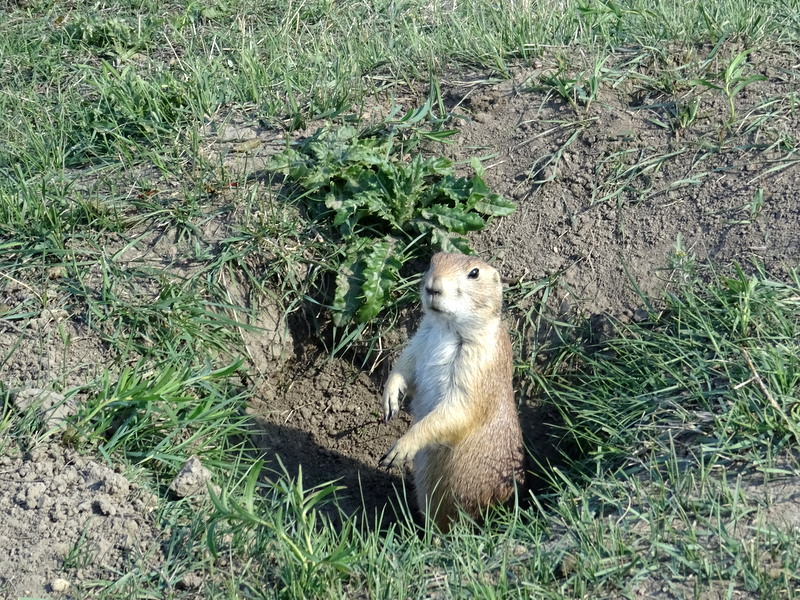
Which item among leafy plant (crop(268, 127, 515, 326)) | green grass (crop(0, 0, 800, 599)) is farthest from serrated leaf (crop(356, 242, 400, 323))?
green grass (crop(0, 0, 800, 599))

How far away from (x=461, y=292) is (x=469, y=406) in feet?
1.78

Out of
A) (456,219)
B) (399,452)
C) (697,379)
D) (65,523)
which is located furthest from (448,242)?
(65,523)

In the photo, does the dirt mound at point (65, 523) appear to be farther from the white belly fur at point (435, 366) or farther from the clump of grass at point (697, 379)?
the clump of grass at point (697, 379)

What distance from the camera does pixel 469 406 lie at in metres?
4.07

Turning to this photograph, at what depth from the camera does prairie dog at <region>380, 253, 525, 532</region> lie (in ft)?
13.1

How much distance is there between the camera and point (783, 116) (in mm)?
4746

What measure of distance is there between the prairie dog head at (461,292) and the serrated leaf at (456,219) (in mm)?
694

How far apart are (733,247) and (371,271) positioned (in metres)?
1.78

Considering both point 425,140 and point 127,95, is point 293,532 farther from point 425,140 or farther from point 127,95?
point 127,95

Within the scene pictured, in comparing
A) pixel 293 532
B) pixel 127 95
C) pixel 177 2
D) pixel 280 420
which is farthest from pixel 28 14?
pixel 293 532

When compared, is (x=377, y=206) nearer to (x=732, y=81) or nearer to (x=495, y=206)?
(x=495, y=206)

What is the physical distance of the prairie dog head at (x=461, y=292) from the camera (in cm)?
382

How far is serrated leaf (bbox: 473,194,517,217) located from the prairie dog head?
0.85m

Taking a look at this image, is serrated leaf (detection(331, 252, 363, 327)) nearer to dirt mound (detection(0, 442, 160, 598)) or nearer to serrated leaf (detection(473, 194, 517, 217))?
serrated leaf (detection(473, 194, 517, 217))
